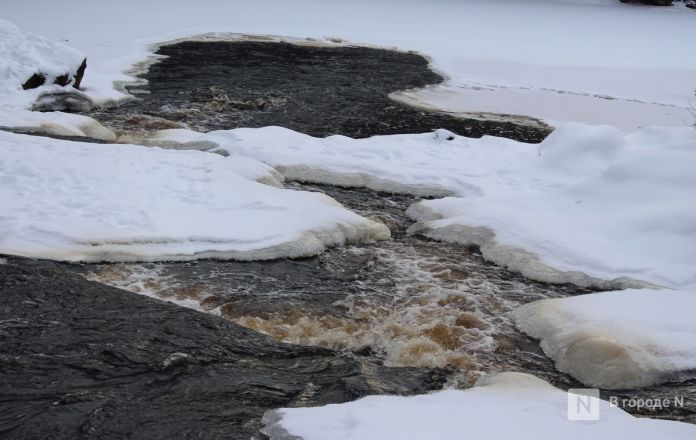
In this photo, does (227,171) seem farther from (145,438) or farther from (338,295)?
(145,438)

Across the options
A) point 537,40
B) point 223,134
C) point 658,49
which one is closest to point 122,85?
point 223,134

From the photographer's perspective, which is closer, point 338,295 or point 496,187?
point 338,295

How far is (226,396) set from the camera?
404cm

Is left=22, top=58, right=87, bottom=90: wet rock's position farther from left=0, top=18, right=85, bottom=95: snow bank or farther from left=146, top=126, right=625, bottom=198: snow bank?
left=146, top=126, right=625, bottom=198: snow bank

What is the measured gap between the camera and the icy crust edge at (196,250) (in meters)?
6.16

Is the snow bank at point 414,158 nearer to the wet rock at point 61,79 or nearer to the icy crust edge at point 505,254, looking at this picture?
the icy crust edge at point 505,254

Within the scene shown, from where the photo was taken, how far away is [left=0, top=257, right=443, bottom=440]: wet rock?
3697 millimetres

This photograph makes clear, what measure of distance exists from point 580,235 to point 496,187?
2.00m

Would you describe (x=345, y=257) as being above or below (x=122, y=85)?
below

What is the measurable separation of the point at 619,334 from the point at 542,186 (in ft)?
13.6

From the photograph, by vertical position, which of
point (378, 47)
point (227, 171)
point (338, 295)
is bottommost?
point (338, 295)

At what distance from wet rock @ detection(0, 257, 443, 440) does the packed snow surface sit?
109 inches
